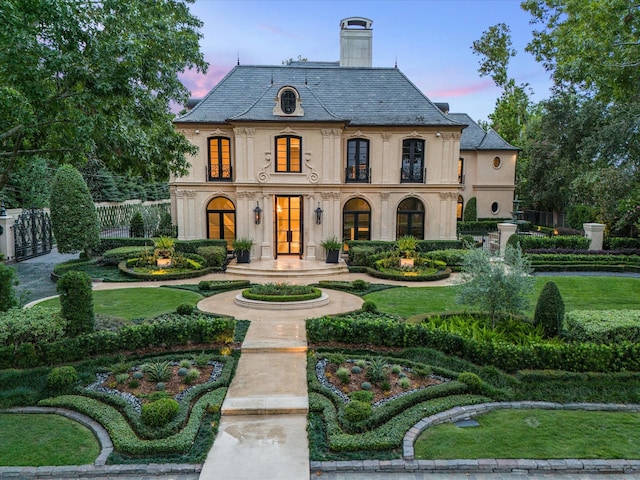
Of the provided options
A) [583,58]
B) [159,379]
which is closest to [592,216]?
[583,58]

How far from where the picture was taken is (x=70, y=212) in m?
19.9

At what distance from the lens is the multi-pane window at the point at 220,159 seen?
23.0 metres

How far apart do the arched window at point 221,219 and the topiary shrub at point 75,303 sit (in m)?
13.6

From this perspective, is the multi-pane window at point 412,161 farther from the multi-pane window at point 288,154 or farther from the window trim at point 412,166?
the multi-pane window at point 288,154

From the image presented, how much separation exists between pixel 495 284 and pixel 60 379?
941cm

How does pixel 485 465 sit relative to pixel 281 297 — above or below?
below

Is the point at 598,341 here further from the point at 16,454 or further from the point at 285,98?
the point at 285,98

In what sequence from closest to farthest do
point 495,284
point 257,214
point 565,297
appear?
point 495,284 < point 565,297 < point 257,214

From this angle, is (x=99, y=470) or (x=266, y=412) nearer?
(x=99, y=470)

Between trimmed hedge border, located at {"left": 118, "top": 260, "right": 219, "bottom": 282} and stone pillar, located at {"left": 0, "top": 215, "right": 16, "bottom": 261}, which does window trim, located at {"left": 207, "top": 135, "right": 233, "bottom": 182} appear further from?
stone pillar, located at {"left": 0, "top": 215, "right": 16, "bottom": 261}

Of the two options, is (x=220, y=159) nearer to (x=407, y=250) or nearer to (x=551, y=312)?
(x=407, y=250)

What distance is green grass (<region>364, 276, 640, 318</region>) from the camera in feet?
45.7

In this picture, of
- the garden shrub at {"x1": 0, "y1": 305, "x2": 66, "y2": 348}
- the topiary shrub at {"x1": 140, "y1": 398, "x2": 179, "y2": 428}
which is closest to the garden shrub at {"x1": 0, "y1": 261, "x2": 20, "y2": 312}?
the garden shrub at {"x1": 0, "y1": 305, "x2": 66, "y2": 348}

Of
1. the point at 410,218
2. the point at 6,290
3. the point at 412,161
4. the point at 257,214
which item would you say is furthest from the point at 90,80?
the point at 410,218
